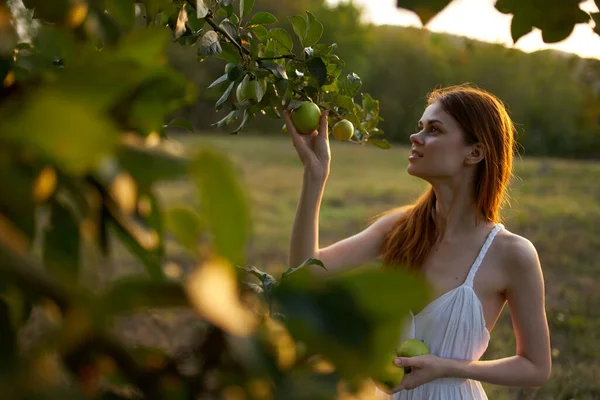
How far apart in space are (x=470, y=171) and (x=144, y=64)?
1600mm

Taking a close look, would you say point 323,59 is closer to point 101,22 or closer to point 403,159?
point 101,22

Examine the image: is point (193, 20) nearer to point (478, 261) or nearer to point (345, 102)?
point (345, 102)

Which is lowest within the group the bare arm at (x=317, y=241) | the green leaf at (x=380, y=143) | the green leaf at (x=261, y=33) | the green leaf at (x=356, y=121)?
the bare arm at (x=317, y=241)

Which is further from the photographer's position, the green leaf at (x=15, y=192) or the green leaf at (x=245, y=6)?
the green leaf at (x=245, y=6)

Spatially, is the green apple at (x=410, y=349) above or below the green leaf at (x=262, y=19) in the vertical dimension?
below

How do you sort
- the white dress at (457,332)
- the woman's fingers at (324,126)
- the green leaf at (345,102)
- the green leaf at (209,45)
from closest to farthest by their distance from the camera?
the green leaf at (209,45)
the green leaf at (345,102)
the woman's fingers at (324,126)
the white dress at (457,332)

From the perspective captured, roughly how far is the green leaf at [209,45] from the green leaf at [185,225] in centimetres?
75

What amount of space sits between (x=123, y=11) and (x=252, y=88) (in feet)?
2.26

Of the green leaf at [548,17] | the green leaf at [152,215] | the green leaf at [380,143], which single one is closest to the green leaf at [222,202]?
the green leaf at [152,215]

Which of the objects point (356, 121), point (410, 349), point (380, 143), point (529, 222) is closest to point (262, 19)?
point (356, 121)

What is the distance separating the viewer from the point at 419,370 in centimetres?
142

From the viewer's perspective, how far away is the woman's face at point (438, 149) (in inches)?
66.7

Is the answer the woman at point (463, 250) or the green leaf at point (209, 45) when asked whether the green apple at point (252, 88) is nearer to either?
the green leaf at point (209, 45)

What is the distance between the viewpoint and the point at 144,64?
0.84ft
